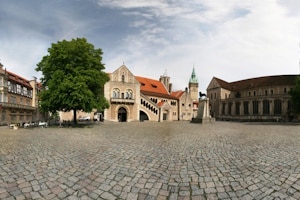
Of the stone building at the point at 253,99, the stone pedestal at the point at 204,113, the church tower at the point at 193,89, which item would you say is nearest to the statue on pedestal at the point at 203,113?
the stone pedestal at the point at 204,113

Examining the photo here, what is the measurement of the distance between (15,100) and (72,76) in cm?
2666

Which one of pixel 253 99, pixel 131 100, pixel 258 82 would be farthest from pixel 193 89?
pixel 131 100

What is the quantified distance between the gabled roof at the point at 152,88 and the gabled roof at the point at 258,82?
32718 millimetres

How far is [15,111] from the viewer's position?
40.4 meters

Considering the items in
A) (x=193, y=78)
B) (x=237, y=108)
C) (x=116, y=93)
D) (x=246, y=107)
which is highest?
Answer: (x=193, y=78)

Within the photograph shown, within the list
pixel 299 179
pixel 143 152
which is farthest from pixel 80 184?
pixel 299 179

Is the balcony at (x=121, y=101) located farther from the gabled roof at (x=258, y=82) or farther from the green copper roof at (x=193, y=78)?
the green copper roof at (x=193, y=78)

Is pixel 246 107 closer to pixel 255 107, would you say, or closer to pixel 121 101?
pixel 255 107

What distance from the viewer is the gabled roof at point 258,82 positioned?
70.0 meters

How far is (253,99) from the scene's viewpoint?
6838 cm

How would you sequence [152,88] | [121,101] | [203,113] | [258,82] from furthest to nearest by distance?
[258,82] < [152,88] < [121,101] < [203,113]

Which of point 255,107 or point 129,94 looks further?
point 255,107

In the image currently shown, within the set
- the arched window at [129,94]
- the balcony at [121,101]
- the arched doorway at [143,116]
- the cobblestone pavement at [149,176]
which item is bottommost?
the arched doorway at [143,116]

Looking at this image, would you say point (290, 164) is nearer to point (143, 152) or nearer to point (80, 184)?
point (143, 152)
